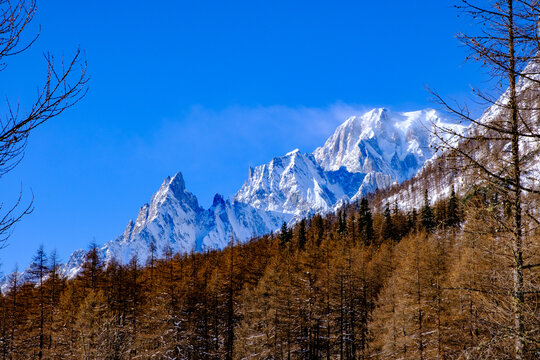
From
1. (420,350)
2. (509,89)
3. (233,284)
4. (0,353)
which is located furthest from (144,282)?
(509,89)

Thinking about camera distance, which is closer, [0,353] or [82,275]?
[0,353]

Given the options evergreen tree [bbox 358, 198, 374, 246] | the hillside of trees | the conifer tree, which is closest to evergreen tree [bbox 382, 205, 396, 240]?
evergreen tree [bbox 358, 198, 374, 246]

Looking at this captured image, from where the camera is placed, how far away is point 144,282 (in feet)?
160

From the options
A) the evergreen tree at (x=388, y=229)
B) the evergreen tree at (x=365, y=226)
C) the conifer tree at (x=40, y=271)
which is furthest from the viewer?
the evergreen tree at (x=388, y=229)

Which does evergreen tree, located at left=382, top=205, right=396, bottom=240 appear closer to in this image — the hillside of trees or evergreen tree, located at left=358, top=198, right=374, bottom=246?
evergreen tree, located at left=358, top=198, right=374, bottom=246

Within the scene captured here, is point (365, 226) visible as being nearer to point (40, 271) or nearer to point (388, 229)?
point (388, 229)

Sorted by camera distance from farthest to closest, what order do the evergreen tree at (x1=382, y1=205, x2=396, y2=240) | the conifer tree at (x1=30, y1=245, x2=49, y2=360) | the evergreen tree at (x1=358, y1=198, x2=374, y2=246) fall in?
the evergreen tree at (x1=382, y1=205, x2=396, y2=240), the evergreen tree at (x1=358, y1=198, x2=374, y2=246), the conifer tree at (x1=30, y1=245, x2=49, y2=360)

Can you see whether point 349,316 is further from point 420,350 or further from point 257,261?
point 257,261

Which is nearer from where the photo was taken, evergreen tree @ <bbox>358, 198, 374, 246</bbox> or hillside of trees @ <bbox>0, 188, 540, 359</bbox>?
hillside of trees @ <bbox>0, 188, 540, 359</bbox>

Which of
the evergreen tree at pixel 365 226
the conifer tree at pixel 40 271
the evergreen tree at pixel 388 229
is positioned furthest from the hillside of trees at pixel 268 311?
the evergreen tree at pixel 388 229

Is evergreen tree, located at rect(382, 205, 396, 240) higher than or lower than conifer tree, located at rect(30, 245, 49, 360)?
higher

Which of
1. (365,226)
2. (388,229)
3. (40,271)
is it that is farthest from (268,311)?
(388,229)

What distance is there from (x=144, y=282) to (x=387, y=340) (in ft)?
96.8

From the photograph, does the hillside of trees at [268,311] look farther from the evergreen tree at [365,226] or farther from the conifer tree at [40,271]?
the evergreen tree at [365,226]
